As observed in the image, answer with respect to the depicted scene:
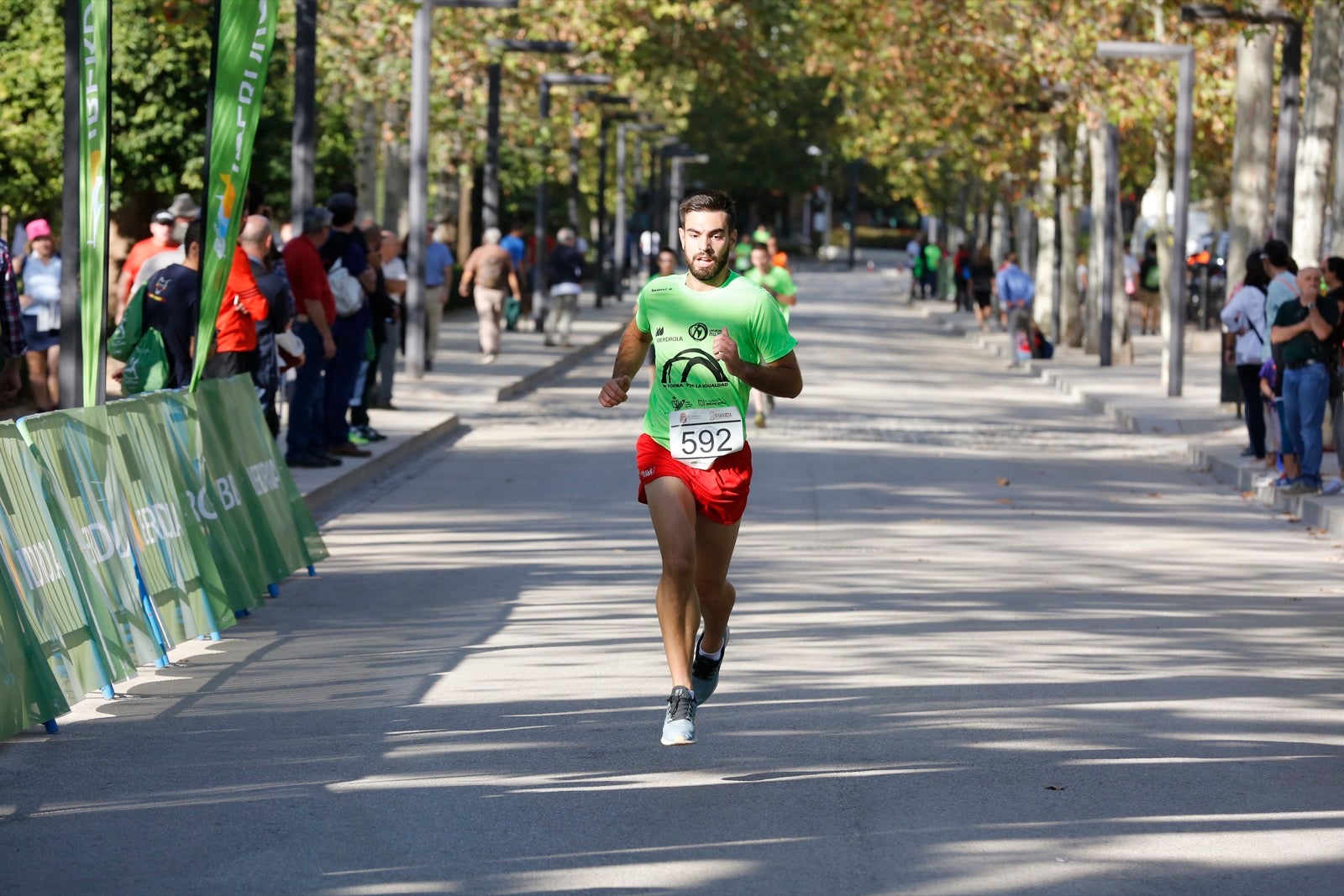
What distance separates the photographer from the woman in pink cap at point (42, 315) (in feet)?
59.2

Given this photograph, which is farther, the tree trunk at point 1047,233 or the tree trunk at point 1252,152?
the tree trunk at point 1047,233

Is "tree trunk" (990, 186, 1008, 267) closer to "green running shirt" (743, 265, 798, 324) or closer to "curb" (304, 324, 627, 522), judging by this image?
"curb" (304, 324, 627, 522)

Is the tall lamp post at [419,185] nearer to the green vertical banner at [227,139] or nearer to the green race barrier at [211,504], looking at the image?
the green vertical banner at [227,139]

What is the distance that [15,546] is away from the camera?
294 inches

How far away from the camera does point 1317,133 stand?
886 inches

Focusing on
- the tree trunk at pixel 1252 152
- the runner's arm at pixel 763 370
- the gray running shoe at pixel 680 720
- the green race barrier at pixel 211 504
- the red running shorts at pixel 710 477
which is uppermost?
the tree trunk at pixel 1252 152

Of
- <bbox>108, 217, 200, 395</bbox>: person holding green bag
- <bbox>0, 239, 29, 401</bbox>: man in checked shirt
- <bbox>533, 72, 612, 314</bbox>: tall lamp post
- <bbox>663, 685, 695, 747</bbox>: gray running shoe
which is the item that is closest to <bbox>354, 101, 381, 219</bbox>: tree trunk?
<bbox>533, 72, 612, 314</bbox>: tall lamp post

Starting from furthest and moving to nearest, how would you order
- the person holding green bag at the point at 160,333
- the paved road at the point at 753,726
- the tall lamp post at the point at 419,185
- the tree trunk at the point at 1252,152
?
1. the tall lamp post at the point at 419,185
2. the tree trunk at the point at 1252,152
3. the person holding green bag at the point at 160,333
4. the paved road at the point at 753,726

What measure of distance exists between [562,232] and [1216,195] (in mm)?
35459

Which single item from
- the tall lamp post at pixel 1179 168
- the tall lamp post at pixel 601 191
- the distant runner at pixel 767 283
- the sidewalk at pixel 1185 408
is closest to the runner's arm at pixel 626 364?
the sidewalk at pixel 1185 408

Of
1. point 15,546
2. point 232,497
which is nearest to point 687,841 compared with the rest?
point 15,546

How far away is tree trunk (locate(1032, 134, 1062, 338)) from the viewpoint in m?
39.4

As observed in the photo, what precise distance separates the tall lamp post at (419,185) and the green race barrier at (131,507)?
54.3 ft

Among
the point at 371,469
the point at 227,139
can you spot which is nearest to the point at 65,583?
the point at 227,139
